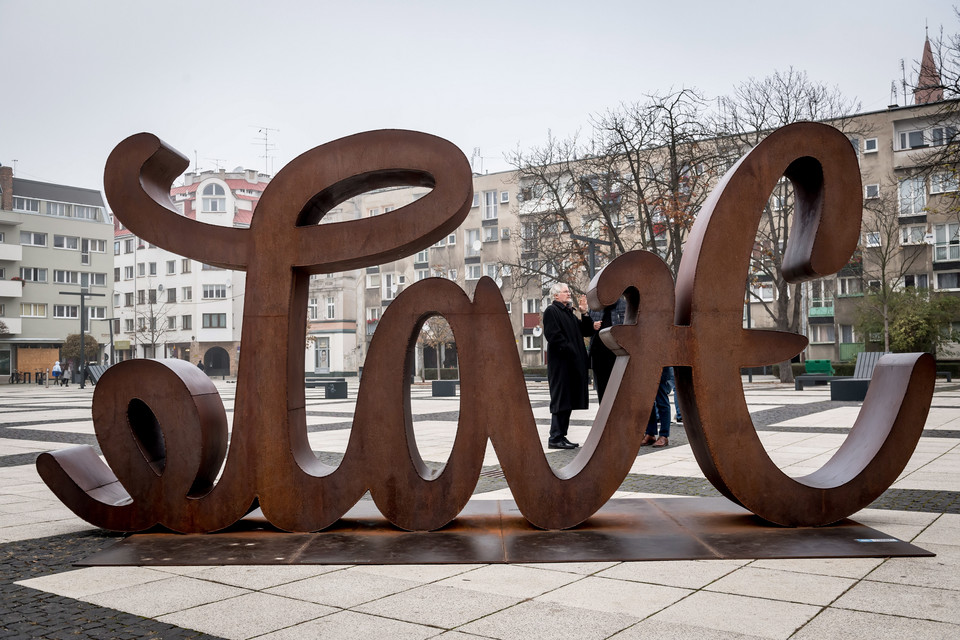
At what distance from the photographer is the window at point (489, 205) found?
61.9 meters

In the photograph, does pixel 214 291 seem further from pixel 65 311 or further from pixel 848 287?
pixel 848 287

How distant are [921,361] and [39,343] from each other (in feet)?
220

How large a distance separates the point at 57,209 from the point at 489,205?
3541 centimetres

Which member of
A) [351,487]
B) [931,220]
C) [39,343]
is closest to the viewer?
[351,487]

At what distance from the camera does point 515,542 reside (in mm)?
5027

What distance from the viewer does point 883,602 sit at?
363 cm

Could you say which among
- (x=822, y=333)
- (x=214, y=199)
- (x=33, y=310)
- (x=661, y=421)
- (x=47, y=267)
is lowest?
(x=661, y=421)

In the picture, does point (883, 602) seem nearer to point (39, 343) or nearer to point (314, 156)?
point (314, 156)

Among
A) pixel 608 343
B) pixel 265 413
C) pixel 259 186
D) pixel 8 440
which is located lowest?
pixel 8 440

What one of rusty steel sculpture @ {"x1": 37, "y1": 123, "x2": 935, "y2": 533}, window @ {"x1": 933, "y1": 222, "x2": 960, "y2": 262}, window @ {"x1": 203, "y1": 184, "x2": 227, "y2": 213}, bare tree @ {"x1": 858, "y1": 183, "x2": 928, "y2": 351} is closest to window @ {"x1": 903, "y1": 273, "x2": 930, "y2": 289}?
bare tree @ {"x1": 858, "y1": 183, "x2": 928, "y2": 351}

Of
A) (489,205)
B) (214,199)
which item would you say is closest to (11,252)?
(214,199)

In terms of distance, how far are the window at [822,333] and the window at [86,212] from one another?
56599 millimetres

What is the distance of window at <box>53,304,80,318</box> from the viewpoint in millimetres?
65875

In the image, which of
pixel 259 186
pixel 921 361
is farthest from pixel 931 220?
pixel 259 186
